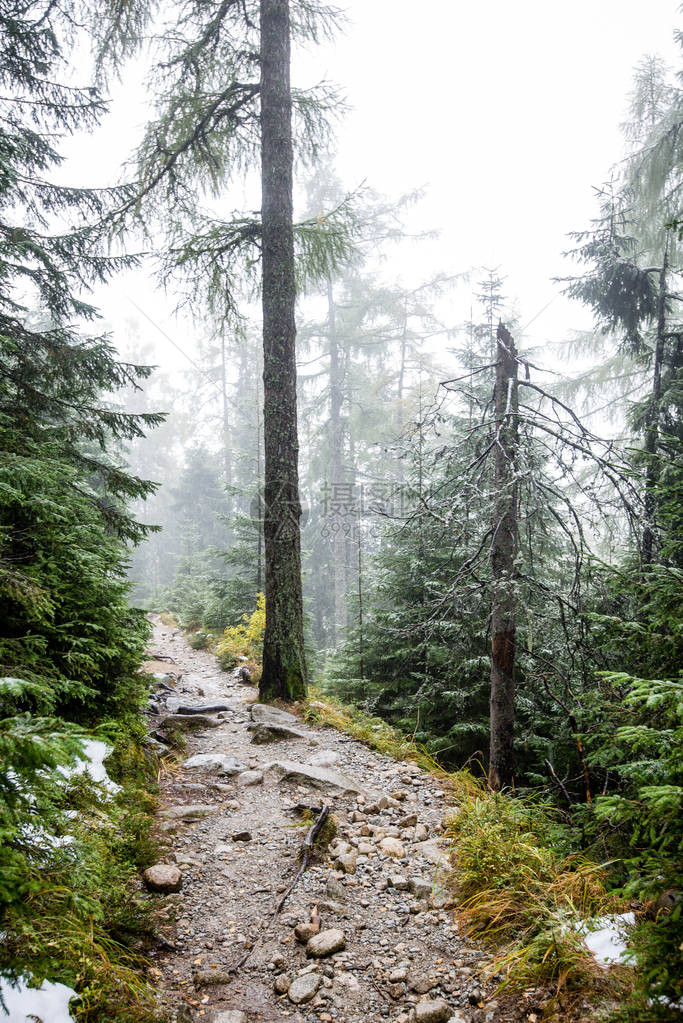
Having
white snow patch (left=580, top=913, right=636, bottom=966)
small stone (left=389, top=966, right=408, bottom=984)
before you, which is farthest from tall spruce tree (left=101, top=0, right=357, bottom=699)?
white snow patch (left=580, top=913, right=636, bottom=966)

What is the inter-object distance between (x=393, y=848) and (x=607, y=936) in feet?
5.20

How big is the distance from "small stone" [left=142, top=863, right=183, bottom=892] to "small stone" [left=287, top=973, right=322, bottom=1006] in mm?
914

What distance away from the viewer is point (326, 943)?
246cm

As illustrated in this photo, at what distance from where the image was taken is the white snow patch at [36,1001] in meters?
1.49

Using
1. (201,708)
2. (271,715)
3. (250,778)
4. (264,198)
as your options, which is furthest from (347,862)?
(264,198)

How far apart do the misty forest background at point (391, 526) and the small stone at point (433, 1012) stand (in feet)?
2.87

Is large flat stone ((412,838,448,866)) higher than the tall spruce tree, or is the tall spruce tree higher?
the tall spruce tree

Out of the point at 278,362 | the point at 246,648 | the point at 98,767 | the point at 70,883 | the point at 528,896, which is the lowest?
the point at 246,648

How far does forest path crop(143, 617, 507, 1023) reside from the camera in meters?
2.15

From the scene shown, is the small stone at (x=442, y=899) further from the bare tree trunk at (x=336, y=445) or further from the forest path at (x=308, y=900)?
the bare tree trunk at (x=336, y=445)

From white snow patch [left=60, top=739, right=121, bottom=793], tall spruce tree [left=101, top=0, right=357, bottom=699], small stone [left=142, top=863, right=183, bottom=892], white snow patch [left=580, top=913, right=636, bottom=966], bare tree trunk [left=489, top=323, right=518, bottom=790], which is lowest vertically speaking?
small stone [left=142, top=863, right=183, bottom=892]

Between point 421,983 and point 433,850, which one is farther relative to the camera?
point 433,850

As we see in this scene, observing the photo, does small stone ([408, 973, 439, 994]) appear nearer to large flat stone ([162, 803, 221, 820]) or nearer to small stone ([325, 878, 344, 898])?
→ small stone ([325, 878, 344, 898])

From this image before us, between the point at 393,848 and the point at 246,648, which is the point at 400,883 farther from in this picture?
the point at 246,648
